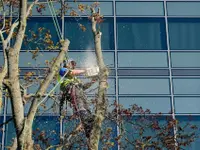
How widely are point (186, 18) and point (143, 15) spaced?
162 centimetres

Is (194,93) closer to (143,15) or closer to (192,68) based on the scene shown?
(192,68)

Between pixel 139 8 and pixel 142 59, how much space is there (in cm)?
207

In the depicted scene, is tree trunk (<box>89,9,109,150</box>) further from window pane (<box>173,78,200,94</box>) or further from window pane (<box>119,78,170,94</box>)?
window pane (<box>173,78,200,94</box>)

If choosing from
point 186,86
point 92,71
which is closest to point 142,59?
point 186,86

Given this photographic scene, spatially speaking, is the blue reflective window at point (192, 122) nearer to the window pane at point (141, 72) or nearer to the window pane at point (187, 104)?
the window pane at point (187, 104)

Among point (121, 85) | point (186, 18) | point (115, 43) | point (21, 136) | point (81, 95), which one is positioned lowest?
point (21, 136)

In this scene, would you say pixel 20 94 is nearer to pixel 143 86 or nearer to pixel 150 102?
pixel 150 102

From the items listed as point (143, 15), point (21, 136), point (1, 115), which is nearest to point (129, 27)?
point (143, 15)

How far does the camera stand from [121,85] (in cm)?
1468

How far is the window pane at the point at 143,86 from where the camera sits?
14594mm

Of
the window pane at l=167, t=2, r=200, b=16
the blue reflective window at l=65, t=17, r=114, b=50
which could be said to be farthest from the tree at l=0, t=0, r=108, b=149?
the window pane at l=167, t=2, r=200, b=16

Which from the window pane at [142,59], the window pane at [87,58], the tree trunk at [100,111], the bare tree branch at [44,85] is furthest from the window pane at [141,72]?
the bare tree branch at [44,85]

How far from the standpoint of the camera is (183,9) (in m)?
15.8

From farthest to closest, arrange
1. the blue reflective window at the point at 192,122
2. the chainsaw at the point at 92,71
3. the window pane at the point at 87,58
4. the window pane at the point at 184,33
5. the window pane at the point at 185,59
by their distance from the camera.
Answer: the window pane at the point at 184,33, the window pane at the point at 185,59, the window pane at the point at 87,58, the blue reflective window at the point at 192,122, the chainsaw at the point at 92,71
